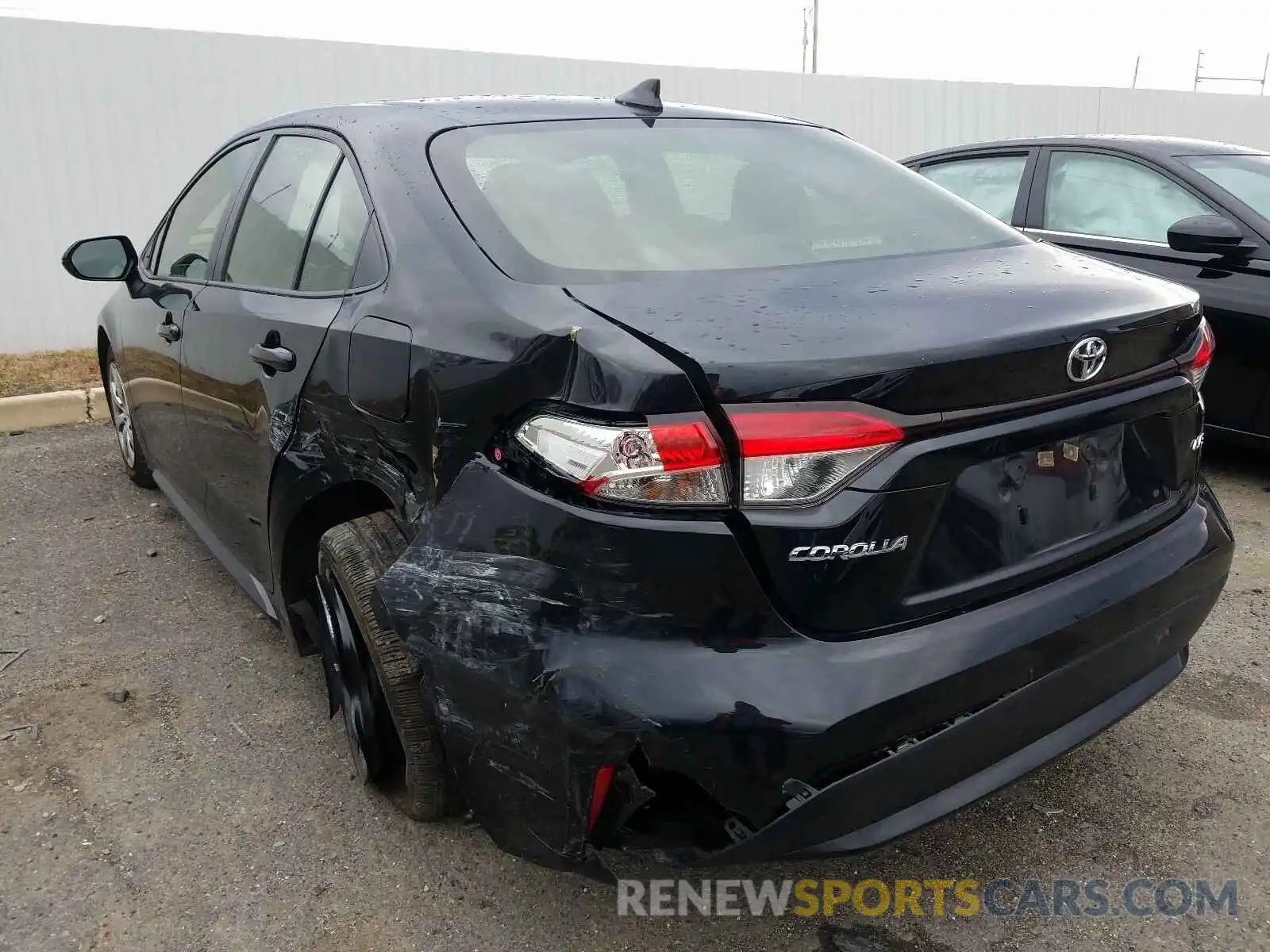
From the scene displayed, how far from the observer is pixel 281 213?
2809 mm

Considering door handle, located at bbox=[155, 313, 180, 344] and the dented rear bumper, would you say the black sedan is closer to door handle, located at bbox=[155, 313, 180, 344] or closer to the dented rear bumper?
the dented rear bumper

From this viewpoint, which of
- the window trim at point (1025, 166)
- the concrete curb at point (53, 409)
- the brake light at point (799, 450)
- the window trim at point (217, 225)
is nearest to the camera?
the brake light at point (799, 450)

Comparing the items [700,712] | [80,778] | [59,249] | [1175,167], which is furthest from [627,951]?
[59,249]

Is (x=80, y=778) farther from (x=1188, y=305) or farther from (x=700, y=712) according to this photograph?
(x=1188, y=305)

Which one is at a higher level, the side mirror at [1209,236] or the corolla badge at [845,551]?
the side mirror at [1209,236]

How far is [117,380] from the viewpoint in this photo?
4.50m

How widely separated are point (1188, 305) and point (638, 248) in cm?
108

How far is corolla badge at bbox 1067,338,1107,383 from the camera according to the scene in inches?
67.7

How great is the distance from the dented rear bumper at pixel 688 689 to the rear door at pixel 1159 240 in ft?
9.64

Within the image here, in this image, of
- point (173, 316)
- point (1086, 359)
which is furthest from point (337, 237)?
point (1086, 359)

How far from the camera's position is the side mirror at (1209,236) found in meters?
4.09

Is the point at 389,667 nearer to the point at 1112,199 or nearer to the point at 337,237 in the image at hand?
the point at 337,237

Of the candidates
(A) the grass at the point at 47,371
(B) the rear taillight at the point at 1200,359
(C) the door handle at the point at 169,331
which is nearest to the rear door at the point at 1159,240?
(B) the rear taillight at the point at 1200,359
